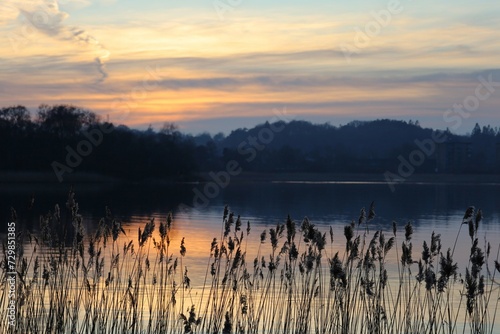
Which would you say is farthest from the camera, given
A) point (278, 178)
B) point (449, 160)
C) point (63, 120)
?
point (449, 160)

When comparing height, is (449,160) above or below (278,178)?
A: above

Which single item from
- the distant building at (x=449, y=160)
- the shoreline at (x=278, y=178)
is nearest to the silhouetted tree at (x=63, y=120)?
the shoreline at (x=278, y=178)

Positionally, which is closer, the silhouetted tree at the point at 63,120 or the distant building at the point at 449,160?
the silhouetted tree at the point at 63,120

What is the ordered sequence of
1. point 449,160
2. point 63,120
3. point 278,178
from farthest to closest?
point 449,160
point 278,178
point 63,120

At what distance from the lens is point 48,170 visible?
93312mm

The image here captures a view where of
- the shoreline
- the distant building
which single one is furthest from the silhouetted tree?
the distant building

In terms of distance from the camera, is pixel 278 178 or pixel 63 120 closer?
pixel 63 120

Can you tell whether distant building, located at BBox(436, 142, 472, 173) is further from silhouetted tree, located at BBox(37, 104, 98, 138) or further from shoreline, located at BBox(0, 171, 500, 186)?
silhouetted tree, located at BBox(37, 104, 98, 138)

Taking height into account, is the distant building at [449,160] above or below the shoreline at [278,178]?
above

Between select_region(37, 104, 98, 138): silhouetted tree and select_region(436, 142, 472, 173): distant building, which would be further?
select_region(436, 142, 472, 173): distant building

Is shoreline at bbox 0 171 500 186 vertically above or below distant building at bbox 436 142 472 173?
below

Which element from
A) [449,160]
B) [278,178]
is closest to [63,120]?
[278,178]

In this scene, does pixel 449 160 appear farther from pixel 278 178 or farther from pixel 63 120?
pixel 63 120

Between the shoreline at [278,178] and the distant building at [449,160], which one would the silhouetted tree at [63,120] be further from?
the distant building at [449,160]
